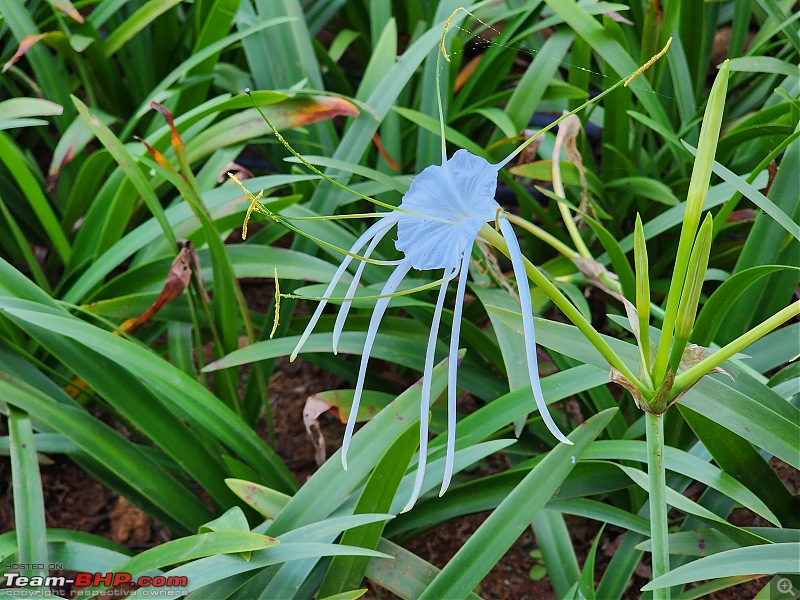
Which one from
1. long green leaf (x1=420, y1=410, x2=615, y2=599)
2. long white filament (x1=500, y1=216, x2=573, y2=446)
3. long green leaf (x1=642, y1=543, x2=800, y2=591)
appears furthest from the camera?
long green leaf (x1=420, y1=410, x2=615, y2=599)

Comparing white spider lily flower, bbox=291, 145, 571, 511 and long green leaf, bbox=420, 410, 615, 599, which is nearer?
white spider lily flower, bbox=291, 145, 571, 511

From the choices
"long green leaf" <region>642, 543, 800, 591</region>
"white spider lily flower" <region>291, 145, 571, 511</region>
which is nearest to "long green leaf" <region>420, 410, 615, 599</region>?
"long green leaf" <region>642, 543, 800, 591</region>

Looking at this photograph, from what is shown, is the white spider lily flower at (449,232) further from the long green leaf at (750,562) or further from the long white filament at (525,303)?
the long green leaf at (750,562)

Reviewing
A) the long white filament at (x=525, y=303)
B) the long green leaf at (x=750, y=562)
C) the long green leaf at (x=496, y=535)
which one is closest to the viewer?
the long white filament at (x=525, y=303)

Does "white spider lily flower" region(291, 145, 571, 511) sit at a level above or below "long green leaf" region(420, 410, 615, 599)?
above

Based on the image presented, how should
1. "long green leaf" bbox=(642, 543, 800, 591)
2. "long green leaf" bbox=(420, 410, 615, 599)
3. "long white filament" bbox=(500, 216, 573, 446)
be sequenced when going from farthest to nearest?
"long green leaf" bbox=(420, 410, 615, 599) → "long green leaf" bbox=(642, 543, 800, 591) → "long white filament" bbox=(500, 216, 573, 446)

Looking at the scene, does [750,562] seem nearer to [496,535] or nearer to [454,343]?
[496,535]

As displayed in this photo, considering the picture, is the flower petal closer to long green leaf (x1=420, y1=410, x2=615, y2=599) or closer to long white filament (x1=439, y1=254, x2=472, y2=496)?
long white filament (x1=439, y1=254, x2=472, y2=496)

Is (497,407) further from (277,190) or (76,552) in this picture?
(277,190)

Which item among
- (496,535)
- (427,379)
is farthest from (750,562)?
(427,379)

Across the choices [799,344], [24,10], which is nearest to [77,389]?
[24,10]

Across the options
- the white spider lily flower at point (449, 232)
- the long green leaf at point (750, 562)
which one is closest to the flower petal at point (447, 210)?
the white spider lily flower at point (449, 232)

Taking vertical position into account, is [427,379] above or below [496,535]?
above

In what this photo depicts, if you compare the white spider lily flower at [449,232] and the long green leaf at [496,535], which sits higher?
the white spider lily flower at [449,232]
